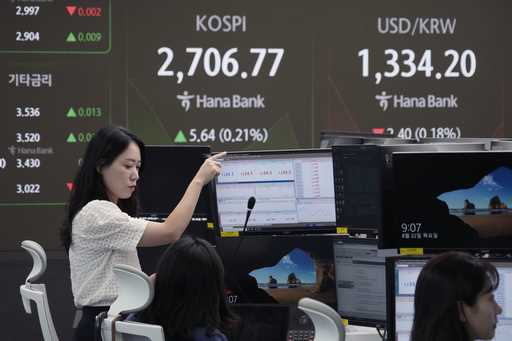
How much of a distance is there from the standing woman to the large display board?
127 inches

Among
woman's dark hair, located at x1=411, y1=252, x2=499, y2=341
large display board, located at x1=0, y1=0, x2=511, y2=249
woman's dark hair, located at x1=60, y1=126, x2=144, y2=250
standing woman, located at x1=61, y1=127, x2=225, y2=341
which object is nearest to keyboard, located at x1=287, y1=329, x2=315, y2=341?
standing woman, located at x1=61, y1=127, x2=225, y2=341

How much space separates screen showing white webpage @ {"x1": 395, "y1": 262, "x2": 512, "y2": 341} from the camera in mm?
2584

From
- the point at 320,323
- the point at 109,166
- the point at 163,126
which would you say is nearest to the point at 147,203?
the point at 109,166

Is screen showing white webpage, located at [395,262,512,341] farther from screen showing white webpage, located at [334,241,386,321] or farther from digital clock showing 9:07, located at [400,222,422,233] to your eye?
screen showing white webpage, located at [334,241,386,321]

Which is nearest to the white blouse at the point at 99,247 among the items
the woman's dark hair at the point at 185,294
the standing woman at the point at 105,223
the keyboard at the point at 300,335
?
the standing woman at the point at 105,223

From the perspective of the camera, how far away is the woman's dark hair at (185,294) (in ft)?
7.84

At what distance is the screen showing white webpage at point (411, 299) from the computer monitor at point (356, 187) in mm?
450

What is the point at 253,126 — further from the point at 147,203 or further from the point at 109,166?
the point at 109,166

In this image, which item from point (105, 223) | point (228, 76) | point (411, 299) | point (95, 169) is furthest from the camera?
point (228, 76)

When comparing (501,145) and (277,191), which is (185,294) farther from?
(501,145)

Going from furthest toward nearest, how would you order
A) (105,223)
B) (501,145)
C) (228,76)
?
(228,76), (501,145), (105,223)

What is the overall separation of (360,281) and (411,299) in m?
0.50

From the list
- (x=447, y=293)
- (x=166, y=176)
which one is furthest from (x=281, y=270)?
(x=447, y=293)

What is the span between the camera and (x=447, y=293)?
6.68ft
